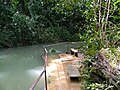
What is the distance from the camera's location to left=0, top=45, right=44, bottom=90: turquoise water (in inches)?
284

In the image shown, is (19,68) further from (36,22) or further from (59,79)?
(36,22)

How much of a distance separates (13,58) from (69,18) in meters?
6.57

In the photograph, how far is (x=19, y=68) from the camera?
952 cm

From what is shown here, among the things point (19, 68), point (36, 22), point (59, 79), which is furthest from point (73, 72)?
point (36, 22)

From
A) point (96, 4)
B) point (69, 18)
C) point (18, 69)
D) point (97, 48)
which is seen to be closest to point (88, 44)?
point (97, 48)

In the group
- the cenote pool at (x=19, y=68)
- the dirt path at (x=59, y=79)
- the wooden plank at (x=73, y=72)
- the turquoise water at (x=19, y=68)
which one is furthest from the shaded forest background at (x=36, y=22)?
the wooden plank at (x=73, y=72)

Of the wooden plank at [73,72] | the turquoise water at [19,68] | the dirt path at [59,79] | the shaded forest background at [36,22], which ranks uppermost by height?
the shaded forest background at [36,22]

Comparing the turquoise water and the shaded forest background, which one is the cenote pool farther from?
the shaded forest background

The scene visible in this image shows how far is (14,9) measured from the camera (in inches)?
612

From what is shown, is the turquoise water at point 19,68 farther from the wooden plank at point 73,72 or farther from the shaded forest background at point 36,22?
the shaded forest background at point 36,22

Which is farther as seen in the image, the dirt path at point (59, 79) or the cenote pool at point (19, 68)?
the cenote pool at point (19, 68)

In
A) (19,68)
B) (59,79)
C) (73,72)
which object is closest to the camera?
(59,79)

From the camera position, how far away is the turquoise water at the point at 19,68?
284 inches

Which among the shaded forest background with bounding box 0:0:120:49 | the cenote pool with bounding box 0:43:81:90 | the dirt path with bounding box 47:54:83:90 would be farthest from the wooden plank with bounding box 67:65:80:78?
the shaded forest background with bounding box 0:0:120:49
